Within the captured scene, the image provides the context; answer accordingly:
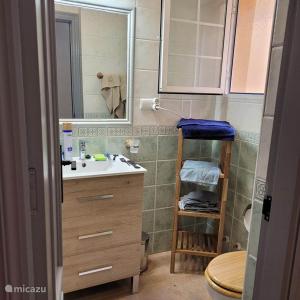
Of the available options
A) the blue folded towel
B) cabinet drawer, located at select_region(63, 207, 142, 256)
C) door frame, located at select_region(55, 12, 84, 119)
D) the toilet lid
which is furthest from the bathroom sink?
the toilet lid

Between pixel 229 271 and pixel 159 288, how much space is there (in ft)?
2.12

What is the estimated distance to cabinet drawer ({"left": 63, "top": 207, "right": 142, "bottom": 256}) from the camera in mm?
1619

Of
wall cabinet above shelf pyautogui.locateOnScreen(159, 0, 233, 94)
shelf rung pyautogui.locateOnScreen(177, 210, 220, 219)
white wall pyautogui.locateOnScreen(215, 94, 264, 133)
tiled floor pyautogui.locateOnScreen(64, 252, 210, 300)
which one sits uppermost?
wall cabinet above shelf pyautogui.locateOnScreen(159, 0, 233, 94)

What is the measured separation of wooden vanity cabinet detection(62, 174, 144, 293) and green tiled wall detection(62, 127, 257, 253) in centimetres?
43

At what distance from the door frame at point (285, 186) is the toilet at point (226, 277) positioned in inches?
A: 24.3

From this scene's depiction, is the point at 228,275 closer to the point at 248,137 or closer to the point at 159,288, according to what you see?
the point at 159,288

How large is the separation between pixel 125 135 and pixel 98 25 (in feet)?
2.52

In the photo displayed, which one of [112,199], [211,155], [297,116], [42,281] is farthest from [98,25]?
[42,281]

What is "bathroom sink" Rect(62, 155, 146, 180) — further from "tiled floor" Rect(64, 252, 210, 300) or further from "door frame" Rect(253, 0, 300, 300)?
"door frame" Rect(253, 0, 300, 300)

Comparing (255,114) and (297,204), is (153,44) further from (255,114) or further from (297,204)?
(297,204)

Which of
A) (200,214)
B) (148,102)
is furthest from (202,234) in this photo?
(148,102)

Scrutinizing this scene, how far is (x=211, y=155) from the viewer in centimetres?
239

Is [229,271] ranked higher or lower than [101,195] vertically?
lower

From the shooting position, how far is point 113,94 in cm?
202
